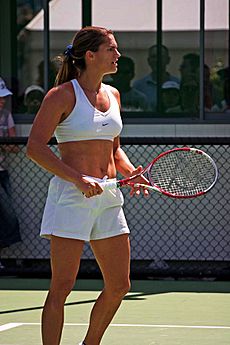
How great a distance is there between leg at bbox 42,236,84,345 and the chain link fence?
4.30 metres

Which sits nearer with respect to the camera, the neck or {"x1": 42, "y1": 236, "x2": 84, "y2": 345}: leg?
{"x1": 42, "y1": 236, "x2": 84, "y2": 345}: leg

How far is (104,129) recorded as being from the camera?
5.53m

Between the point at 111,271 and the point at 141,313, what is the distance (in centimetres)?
232

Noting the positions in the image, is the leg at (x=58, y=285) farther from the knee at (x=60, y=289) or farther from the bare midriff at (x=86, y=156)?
the bare midriff at (x=86, y=156)

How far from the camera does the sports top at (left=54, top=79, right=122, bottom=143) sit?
5441mm

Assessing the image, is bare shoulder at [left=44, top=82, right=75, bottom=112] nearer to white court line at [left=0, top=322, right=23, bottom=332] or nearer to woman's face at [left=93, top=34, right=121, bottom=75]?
woman's face at [left=93, top=34, right=121, bottom=75]

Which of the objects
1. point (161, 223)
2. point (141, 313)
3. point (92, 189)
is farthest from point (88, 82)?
point (161, 223)

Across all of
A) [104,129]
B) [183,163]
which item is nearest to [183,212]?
[183,163]

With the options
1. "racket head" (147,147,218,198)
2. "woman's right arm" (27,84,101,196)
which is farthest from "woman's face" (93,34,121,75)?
"racket head" (147,147,218,198)

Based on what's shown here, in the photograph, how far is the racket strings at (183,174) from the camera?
6461mm

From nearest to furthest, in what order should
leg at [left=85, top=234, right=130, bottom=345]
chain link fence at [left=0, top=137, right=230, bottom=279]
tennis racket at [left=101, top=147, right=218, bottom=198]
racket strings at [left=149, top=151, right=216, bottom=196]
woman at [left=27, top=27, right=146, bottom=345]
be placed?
1. woman at [left=27, top=27, right=146, bottom=345]
2. leg at [left=85, top=234, right=130, bottom=345]
3. tennis racket at [left=101, top=147, right=218, bottom=198]
4. racket strings at [left=149, top=151, right=216, bottom=196]
5. chain link fence at [left=0, top=137, right=230, bottom=279]

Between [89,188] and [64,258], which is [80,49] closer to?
[89,188]

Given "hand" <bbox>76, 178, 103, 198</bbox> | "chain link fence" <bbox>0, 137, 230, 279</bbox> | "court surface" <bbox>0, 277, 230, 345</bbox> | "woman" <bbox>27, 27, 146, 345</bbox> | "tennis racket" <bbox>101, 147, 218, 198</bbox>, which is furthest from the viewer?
"chain link fence" <bbox>0, 137, 230, 279</bbox>

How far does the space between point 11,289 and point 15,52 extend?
8.59 feet
